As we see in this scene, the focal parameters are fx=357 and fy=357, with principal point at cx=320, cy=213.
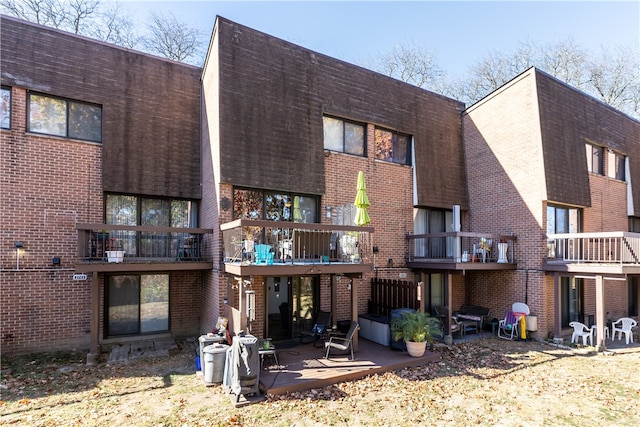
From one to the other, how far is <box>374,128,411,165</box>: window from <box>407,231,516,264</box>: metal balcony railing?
2749 mm

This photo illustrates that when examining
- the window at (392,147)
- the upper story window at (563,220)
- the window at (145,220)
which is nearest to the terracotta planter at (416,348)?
the window at (392,147)

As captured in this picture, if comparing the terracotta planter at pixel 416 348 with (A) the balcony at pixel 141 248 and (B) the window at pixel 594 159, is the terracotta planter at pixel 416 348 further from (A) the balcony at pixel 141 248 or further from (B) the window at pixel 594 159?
(B) the window at pixel 594 159

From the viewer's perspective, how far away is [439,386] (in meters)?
6.97

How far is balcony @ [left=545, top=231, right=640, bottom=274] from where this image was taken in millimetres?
9680

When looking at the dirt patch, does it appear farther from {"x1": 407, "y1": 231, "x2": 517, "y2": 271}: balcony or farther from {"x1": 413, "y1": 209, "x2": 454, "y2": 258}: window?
{"x1": 413, "y1": 209, "x2": 454, "y2": 258}: window

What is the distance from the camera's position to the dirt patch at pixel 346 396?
558cm

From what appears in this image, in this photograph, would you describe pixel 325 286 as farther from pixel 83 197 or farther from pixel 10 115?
pixel 10 115

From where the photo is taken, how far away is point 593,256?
10297 millimetres

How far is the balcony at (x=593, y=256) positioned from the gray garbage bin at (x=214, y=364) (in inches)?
387

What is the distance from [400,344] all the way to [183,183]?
754 centimetres

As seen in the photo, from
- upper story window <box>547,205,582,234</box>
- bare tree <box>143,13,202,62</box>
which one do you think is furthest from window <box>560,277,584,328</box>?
bare tree <box>143,13,202,62</box>

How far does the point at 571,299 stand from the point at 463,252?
14.7 ft

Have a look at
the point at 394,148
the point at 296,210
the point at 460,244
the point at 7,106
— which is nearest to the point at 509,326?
the point at 460,244

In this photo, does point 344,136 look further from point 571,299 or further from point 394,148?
point 571,299
